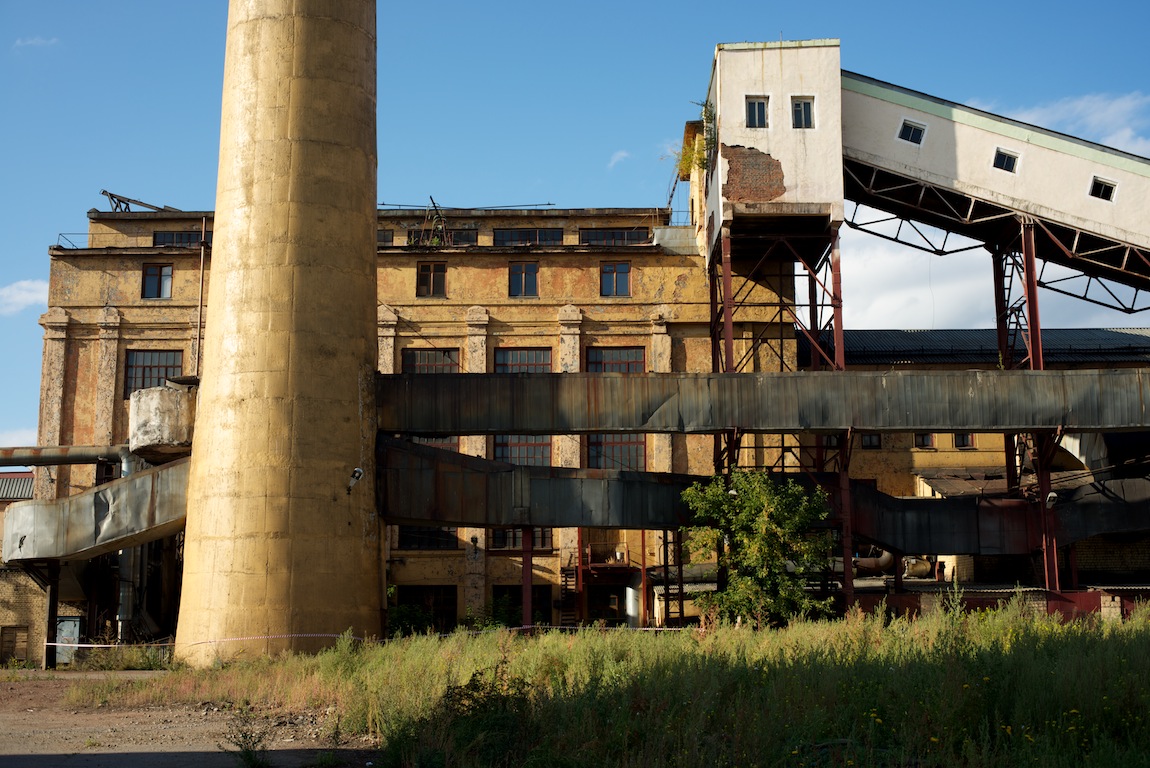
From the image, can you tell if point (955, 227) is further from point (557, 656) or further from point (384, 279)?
point (557, 656)

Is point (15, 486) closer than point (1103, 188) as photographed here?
No

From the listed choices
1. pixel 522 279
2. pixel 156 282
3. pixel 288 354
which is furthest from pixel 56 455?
pixel 522 279

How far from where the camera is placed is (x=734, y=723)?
10516 mm

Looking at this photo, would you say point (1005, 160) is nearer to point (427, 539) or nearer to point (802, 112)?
point (802, 112)

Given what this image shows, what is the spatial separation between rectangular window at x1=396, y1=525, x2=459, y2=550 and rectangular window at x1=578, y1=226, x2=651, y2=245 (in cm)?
1249

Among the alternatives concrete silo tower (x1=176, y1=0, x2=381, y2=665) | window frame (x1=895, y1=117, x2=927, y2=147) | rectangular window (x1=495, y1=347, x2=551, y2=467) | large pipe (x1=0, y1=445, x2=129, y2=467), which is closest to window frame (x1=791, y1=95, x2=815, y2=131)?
window frame (x1=895, y1=117, x2=927, y2=147)

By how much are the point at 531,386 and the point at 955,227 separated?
13.4 metres

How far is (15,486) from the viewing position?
39.8m

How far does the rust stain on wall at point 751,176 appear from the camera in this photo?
27.1m

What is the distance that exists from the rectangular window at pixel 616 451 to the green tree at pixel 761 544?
8880 mm

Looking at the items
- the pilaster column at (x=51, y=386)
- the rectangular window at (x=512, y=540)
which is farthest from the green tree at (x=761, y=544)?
the pilaster column at (x=51, y=386)

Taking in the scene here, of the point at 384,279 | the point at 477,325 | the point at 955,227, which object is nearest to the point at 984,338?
the point at 955,227

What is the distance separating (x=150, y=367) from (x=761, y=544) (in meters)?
20.5

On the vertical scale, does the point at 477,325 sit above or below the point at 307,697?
above
